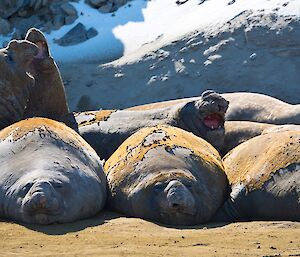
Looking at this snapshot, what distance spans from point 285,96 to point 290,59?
3.92 feet

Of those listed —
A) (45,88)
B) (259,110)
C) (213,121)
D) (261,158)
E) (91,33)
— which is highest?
(261,158)

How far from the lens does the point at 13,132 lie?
332 inches

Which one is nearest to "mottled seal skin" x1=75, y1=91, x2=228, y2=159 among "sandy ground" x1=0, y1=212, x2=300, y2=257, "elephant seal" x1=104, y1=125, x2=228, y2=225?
"elephant seal" x1=104, y1=125, x2=228, y2=225

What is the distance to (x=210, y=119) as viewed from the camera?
35.8 feet

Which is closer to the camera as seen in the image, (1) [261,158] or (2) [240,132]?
(1) [261,158]

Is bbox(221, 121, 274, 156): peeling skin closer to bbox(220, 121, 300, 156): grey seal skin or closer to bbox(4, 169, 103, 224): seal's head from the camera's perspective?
bbox(220, 121, 300, 156): grey seal skin

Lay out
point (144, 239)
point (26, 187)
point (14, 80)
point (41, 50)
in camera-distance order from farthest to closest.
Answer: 1. point (41, 50)
2. point (14, 80)
3. point (26, 187)
4. point (144, 239)

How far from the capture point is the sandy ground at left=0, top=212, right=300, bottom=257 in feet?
20.3

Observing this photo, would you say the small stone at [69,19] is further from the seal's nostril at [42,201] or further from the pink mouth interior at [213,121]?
the seal's nostril at [42,201]

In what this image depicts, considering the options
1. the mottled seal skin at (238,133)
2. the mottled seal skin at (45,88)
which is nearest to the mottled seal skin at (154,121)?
the mottled seal skin at (238,133)

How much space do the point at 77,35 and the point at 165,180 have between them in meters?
16.0

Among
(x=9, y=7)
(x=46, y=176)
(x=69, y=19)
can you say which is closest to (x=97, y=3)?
(x=69, y=19)

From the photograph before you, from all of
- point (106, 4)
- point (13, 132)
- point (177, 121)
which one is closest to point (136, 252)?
point (13, 132)

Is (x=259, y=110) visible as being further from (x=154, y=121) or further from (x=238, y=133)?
(x=154, y=121)
